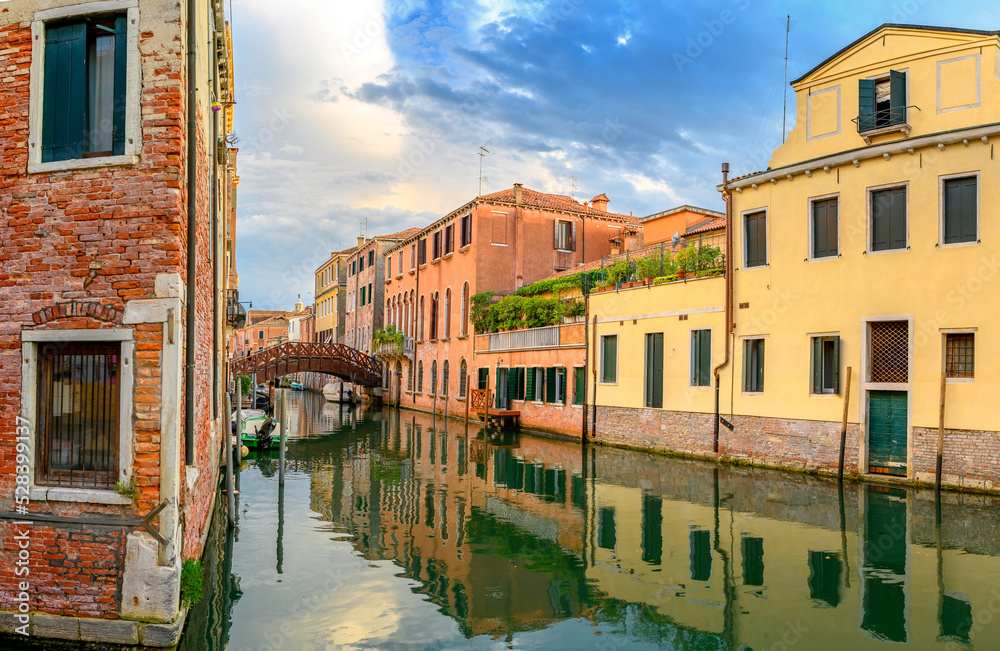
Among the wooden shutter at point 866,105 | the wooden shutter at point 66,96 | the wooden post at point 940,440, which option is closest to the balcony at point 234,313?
the wooden shutter at point 66,96

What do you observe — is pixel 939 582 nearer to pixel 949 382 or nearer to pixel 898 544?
pixel 898 544

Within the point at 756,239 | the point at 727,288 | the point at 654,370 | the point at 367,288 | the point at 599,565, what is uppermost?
the point at 367,288

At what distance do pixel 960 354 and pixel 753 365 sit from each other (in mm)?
3886

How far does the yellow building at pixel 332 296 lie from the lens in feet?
166

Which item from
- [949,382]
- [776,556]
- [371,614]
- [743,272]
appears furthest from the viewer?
[743,272]

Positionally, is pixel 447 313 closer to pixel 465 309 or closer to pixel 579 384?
pixel 465 309

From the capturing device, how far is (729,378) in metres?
15.6

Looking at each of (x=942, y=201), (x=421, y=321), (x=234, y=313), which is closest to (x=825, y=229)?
(x=942, y=201)

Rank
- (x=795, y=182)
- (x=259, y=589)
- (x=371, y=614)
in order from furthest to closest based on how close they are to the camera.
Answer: (x=795, y=182), (x=259, y=589), (x=371, y=614)

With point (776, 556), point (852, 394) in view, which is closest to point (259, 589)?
point (776, 556)

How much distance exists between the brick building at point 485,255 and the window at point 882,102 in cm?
1478

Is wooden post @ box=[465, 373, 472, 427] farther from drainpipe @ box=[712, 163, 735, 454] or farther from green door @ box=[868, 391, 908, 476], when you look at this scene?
green door @ box=[868, 391, 908, 476]

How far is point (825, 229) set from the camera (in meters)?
14.0

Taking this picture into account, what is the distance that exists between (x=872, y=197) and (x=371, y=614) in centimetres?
1130
